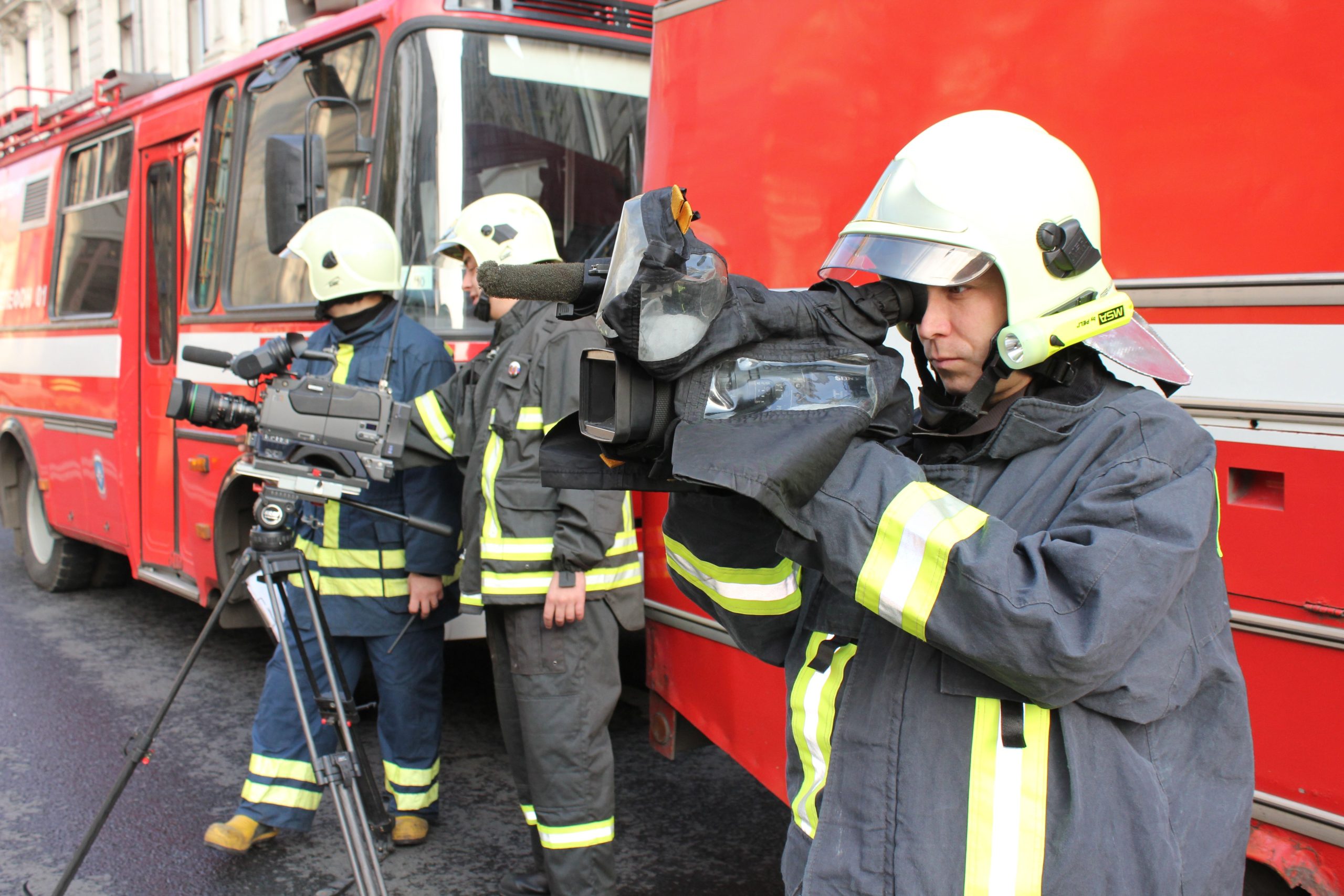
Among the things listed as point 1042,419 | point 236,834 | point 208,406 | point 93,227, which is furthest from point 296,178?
point 1042,419

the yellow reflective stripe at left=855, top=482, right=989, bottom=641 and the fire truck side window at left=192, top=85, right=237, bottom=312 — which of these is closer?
the yellow reflective stripe at left=855, top=482, right=989, bottom=641

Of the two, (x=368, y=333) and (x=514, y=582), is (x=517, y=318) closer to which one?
(x=368, y=333)

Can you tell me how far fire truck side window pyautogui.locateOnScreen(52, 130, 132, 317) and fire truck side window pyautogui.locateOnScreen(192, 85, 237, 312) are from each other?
0.87 m

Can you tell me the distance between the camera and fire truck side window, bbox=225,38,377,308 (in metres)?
4.01

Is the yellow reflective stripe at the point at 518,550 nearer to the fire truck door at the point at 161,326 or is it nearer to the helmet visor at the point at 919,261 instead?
the helmet visor at the point at 919,261

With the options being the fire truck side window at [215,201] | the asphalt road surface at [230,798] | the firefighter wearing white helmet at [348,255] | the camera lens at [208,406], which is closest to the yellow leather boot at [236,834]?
the asphalt road surface at [230,798]

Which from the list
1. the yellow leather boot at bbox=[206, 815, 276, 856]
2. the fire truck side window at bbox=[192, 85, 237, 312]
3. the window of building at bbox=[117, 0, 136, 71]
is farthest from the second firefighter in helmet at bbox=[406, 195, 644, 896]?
the window of building at bbox=[117, 0, 136, 71]

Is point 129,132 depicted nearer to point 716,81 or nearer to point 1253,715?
point 716,81

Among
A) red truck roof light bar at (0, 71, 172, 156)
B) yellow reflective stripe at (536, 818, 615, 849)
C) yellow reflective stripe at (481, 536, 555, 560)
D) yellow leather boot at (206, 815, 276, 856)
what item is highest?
red truck roof light bar at (0, 71, 172, 156)

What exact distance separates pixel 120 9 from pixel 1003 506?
2539 cm

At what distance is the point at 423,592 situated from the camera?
11.3ft

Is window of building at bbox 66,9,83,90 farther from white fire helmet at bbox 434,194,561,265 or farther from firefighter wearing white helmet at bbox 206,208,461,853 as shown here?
white fire helmet at bbox 434,194,561,265

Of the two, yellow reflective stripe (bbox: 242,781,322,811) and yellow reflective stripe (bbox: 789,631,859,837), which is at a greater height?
yellow reflective stripe (bbox: 789,631,859,837)

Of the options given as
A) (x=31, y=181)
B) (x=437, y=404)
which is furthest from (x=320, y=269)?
(x=31, y=181)
